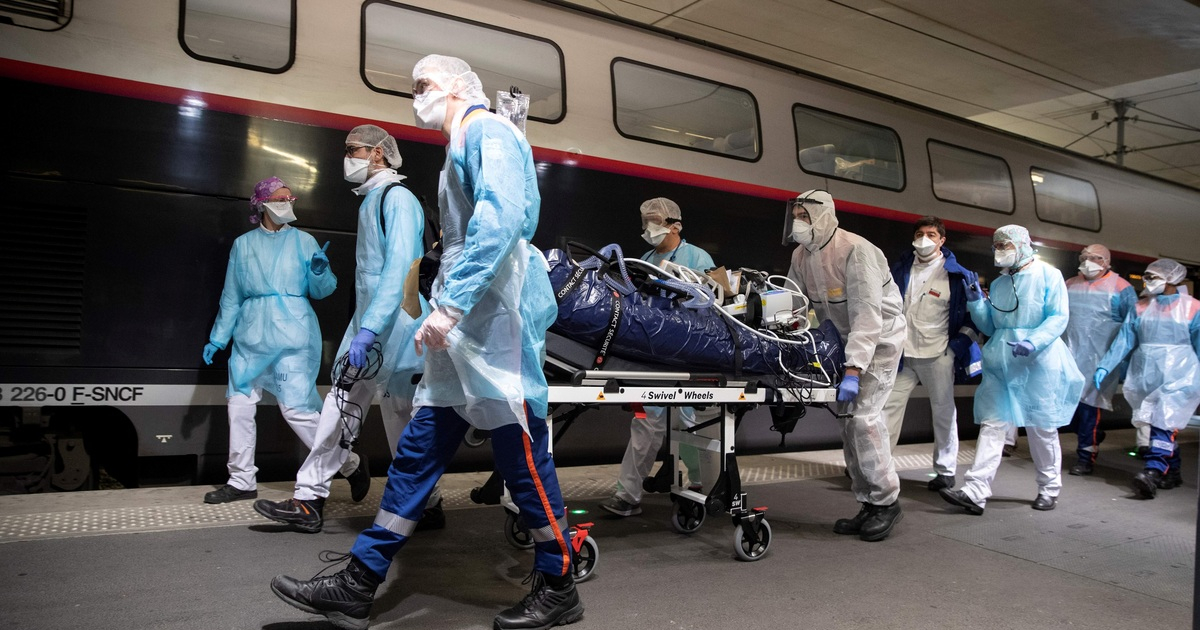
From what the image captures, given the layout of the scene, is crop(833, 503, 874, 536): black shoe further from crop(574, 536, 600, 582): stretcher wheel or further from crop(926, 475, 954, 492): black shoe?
crop(574, 536, 600, 582): stretcher wheel

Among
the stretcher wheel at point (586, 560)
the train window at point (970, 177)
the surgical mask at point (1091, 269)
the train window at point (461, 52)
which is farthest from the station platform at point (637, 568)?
the train window at point (970, 177)

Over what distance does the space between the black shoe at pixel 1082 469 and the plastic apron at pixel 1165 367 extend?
0.53 m

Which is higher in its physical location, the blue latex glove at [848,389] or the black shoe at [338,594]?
the blue latex glove at [848,389]

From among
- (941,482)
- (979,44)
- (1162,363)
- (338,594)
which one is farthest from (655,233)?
(979,44)

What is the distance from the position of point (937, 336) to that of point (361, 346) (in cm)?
376

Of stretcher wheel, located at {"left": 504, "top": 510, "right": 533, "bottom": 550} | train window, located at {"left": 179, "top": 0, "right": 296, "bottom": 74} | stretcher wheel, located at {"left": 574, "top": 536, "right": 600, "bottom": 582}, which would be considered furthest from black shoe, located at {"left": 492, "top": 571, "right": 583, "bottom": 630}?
train window, located at {"left": 179, "top": 0, "right": 296, "bottom": 74}

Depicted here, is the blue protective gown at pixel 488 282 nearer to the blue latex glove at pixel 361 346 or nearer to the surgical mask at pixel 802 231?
the blue latex glove at pixel 361 346

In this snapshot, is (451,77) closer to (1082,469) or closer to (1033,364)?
(1033,364)

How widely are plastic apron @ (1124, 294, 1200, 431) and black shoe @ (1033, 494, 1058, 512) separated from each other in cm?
149

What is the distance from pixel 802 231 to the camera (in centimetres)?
443

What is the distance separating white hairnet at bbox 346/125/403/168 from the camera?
156 inches

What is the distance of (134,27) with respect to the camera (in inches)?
156

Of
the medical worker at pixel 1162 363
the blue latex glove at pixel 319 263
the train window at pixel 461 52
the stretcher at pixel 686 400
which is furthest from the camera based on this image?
the medical worker at pixel 1162 363

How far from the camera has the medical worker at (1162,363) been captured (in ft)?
19.1
